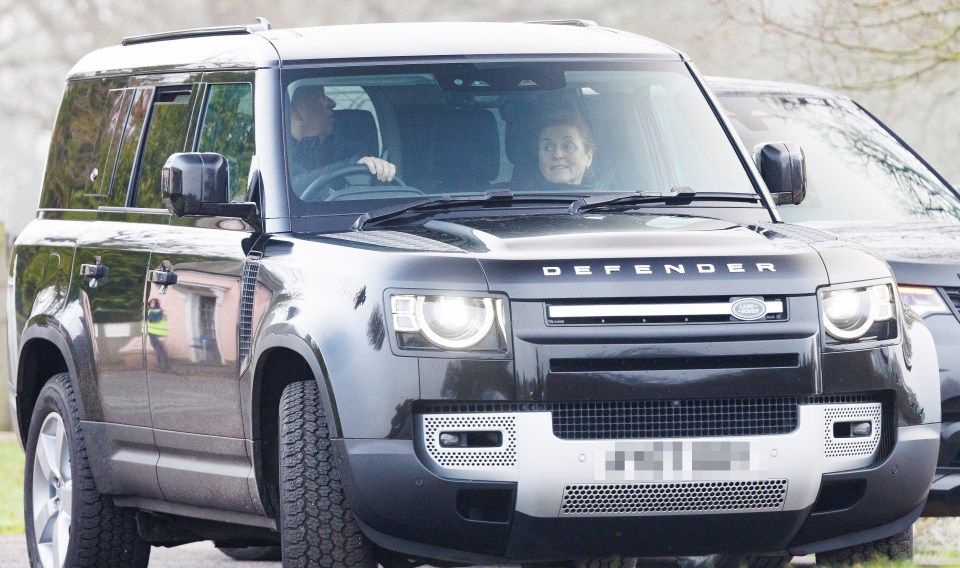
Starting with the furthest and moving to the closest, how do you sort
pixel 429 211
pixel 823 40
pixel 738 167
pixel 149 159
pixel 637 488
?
pixel 823 40 → pixel 149 159 → pixel 738 167 → pixel 429 211 → pixel 637 488

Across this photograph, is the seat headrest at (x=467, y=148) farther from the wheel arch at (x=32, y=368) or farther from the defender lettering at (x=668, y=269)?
the wheel arch at (x=32, y=368)

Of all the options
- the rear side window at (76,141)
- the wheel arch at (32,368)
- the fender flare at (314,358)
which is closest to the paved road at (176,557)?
the wheel arch at (32,368)

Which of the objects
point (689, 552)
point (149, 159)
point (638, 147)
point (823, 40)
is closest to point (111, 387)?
point (149, 159)

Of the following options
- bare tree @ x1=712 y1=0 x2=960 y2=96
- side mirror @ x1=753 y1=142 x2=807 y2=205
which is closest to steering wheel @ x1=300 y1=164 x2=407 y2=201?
side mirror @ x1=753 y1=142 x2=807 y2=205

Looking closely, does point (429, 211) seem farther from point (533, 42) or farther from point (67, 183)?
point (67, 183)

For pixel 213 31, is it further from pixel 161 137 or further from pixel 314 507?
pixel 314 507

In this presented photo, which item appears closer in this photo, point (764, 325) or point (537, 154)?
point (764, 325)

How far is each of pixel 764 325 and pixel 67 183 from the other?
12.8 ft

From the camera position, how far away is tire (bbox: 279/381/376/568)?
563cm

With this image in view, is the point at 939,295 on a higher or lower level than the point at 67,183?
lower

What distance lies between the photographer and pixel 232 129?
6953 mm

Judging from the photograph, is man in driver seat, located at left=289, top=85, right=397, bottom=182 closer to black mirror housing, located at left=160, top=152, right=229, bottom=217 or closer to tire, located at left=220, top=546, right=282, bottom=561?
black mirror housing, located at left=160, top=152, right=229, bottom=217

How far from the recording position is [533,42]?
7.17 metres

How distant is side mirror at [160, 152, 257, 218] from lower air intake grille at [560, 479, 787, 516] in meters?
1.73
